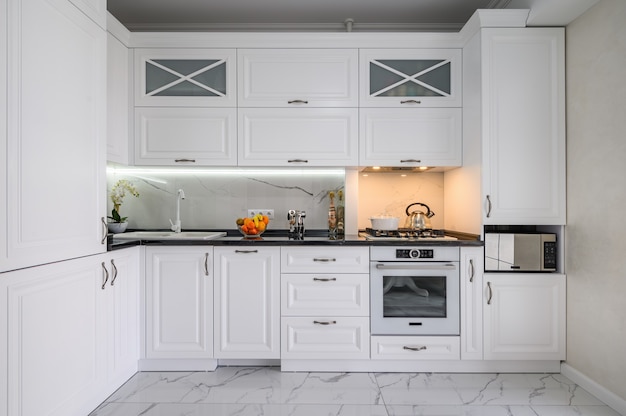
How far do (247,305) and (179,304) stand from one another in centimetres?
46

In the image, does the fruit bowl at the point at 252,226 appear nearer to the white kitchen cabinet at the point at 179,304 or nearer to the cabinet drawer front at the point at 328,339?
the white kitchen cabinet at the point at 179,304

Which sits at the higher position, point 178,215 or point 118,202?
point 118,202

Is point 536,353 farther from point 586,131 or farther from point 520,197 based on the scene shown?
point 586,131

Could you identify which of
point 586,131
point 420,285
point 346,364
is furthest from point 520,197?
point 346,364

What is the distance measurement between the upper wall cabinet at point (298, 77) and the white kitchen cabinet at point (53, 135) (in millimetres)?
989

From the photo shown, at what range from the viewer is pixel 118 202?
3.13m

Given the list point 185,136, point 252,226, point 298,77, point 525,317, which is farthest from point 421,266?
point 185,136

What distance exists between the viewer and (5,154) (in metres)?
1.50

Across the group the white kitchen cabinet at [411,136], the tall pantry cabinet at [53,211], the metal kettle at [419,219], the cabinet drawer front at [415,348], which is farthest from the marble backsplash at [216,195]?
the cabinet drawer front at [415,348]

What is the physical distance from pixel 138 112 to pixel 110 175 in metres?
0.67

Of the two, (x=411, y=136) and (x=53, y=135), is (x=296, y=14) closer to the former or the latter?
(x=411, y=136)

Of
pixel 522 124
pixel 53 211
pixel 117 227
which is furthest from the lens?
pixel 117 227

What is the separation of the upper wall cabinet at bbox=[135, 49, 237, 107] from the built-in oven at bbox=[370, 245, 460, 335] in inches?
64.8

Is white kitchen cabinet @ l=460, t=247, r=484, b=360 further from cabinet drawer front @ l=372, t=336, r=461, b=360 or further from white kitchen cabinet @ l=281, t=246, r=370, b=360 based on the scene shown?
white kitchen cabinet @ l=281, t=246, r=370, b=360
